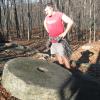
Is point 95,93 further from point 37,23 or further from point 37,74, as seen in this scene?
point 37,23

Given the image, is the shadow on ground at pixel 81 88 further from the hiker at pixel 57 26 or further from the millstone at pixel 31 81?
the hiker at pixel 57 26

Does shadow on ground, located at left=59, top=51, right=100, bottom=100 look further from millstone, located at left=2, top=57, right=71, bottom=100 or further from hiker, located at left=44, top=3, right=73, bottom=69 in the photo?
hiker, located at left=44, top=3, right=73, bottom=69

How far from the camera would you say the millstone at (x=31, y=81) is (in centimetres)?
643

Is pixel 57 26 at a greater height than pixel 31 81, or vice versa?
pixel 57 26

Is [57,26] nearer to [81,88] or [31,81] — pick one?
[81,88]

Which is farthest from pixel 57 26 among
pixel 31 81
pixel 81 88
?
pixel 31 81

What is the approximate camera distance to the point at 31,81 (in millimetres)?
6508

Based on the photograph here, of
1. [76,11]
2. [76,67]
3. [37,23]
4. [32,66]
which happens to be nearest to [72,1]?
[76,11]

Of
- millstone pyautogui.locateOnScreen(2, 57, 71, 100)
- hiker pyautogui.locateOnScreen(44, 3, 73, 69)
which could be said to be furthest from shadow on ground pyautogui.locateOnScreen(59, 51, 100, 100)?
hiker pyautogui.locateOnScreen(44, 3, 73, 69)

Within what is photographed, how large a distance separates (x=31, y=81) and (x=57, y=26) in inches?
72.0

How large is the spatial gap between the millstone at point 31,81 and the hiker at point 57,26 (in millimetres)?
821

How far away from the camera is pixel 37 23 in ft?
204

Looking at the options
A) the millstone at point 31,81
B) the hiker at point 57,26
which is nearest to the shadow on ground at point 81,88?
the millstone at point 31,81

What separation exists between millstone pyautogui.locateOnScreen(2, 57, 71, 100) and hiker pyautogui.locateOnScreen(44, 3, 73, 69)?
0.82 m
